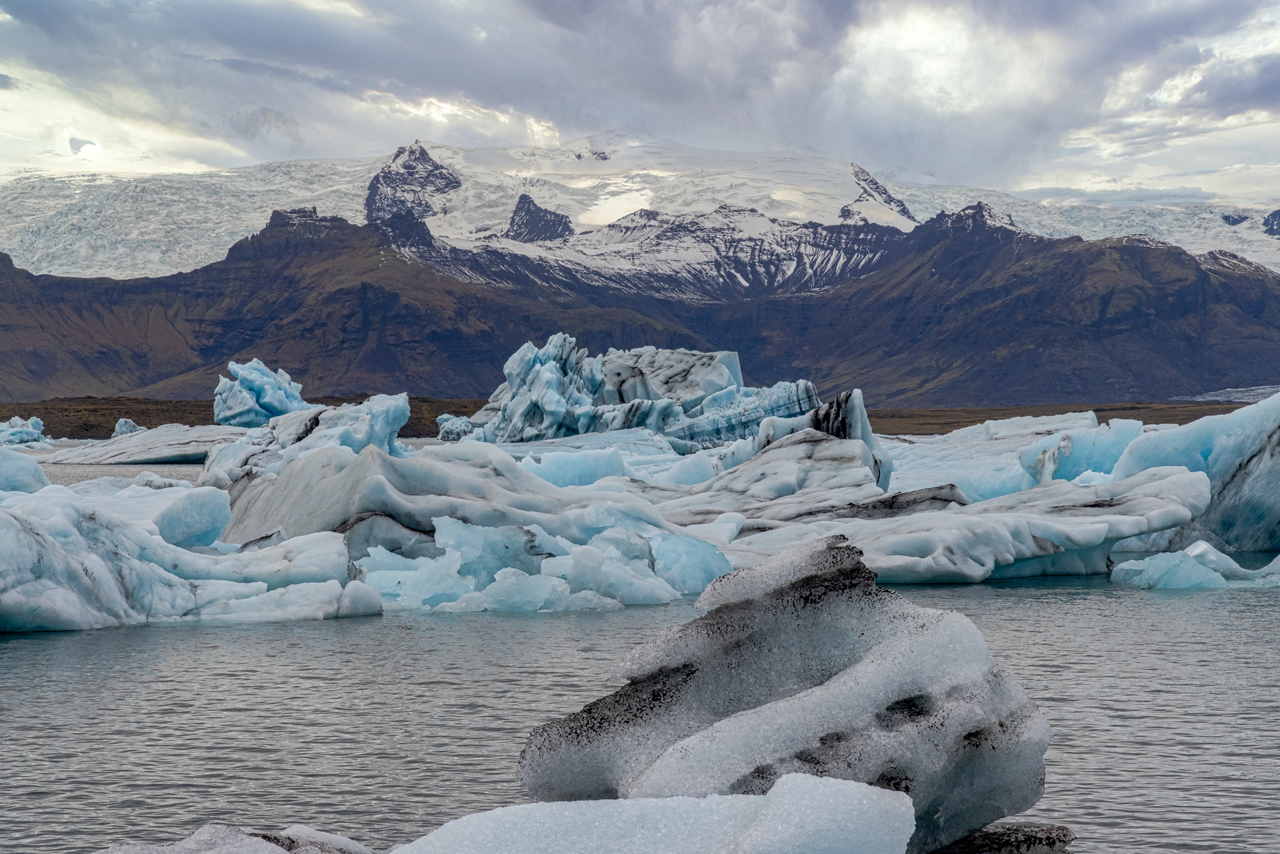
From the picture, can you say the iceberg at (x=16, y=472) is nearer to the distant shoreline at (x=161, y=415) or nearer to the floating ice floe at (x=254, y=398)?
the floating ice floe at (x=254, y=398)

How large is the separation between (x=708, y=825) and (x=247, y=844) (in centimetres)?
153

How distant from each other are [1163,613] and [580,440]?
30.6m

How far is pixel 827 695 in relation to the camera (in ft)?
14.5

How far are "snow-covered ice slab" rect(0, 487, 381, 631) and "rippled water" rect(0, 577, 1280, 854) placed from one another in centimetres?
33

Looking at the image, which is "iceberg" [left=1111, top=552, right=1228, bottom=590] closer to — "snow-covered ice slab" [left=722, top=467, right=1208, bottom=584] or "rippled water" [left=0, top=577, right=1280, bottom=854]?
"snow-covered ice slab" [left=722, top=467, right=1208, bottom=584]

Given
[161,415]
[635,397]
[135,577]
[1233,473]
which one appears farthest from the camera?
[161,415]

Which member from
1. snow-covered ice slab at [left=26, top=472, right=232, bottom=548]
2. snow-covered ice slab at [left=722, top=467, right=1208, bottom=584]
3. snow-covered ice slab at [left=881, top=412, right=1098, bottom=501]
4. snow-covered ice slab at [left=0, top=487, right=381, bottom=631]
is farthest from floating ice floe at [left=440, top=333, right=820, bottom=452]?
snow-covered ice slab at [left=0, top=487, right=381, bottom=631]

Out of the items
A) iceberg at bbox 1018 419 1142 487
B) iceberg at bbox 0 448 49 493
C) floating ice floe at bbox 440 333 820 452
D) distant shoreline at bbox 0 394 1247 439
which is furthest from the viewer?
distant shoreline at bbox 0 394 1247 439

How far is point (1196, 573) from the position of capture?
1373 cm

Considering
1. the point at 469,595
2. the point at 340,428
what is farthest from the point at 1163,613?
the point at 340,428

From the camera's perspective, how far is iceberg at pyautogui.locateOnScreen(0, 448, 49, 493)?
52.9 ft

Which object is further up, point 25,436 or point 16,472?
point 16,472

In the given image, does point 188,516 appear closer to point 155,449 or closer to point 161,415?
point 155,449

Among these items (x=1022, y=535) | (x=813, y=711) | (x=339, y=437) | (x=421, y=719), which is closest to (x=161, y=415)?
(x=339, y=437)
